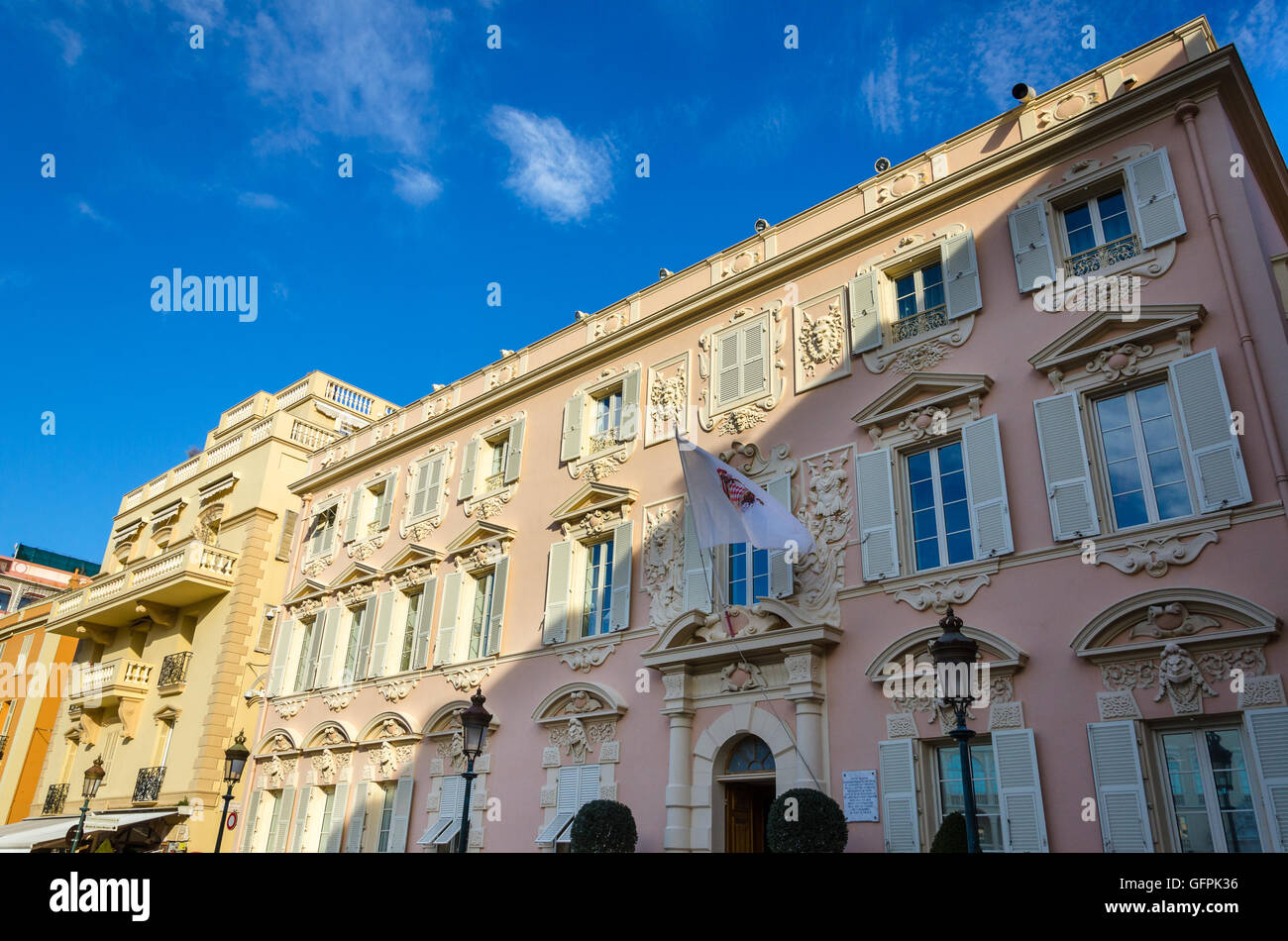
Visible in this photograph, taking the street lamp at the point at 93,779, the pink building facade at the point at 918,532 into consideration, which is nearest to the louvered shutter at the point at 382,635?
the pink building facade at the point at 918,532

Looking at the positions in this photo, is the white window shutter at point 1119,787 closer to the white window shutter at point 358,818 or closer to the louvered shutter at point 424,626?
the louvered shutter at point 424,626

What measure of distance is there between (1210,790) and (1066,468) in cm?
380

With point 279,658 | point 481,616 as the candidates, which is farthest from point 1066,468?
point 279,658

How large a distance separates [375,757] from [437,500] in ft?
18.0

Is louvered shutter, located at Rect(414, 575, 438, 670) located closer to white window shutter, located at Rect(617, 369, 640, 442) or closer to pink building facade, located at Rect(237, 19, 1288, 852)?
pink building facade, located at Rect(237, 19, 1288, 852)

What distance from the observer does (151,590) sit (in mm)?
25922

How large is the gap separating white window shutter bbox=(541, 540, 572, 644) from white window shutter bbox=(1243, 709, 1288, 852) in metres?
10.2

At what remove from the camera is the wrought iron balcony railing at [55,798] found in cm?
2664

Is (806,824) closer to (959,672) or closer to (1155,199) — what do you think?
(959,672)

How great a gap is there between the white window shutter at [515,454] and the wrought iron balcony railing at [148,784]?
1308 cm
